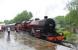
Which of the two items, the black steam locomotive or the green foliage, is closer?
the black steam locomotive

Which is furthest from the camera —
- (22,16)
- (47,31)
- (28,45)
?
(22,16)

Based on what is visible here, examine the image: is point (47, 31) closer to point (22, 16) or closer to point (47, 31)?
point (47, 31)

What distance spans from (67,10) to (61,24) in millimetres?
5751

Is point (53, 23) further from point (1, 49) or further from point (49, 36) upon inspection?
point (1, 49)

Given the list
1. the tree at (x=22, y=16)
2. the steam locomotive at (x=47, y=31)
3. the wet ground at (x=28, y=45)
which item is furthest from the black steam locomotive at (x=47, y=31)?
the tree at (x=22, y=16)

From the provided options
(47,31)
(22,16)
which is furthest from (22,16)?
(47,31)

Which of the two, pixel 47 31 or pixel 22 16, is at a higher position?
pixel 22 16

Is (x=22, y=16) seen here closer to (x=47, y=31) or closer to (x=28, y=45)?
(x=47, y=31)

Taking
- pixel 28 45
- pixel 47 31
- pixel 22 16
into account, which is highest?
pixel 22 16

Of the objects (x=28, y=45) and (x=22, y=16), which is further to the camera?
(x=22, y=16)

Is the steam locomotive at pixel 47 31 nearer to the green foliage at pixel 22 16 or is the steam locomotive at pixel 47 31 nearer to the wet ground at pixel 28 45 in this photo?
the wet ground at pixel 28 45

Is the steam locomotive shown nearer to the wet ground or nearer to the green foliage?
the wet ground

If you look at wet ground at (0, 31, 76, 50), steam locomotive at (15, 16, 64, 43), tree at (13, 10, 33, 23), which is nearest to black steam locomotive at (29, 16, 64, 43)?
steam locomotive at (15, 16, 64, 43)

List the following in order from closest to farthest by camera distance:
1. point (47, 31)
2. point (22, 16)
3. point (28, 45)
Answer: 1. point (28, 45)
2. point (47, 31)
3. point (22, 16)
